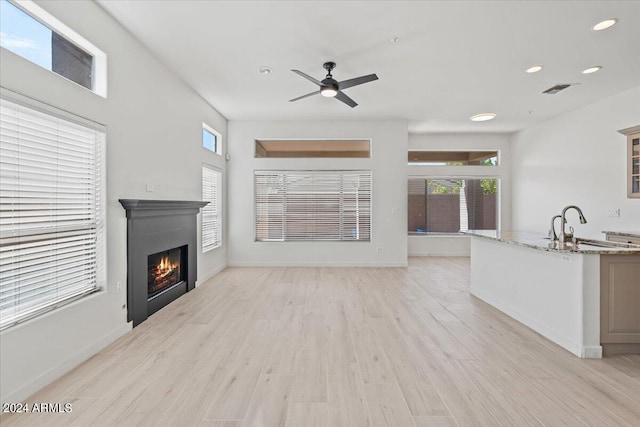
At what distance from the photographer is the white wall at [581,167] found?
463cm

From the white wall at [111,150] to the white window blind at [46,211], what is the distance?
120mm

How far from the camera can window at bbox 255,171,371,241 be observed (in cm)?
634

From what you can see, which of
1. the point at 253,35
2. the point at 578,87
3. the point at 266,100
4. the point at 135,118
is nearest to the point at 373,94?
the point at 266,100

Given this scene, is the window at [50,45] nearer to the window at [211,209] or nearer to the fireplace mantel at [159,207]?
the fireplace mantel at [159,207]

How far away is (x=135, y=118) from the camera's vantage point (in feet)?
10.5

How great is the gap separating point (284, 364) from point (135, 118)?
2919mm

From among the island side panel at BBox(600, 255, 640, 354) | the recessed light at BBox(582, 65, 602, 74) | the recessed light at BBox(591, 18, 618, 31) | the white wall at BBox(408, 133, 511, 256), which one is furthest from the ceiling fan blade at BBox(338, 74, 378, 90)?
the white wall at BBox(408, 133, 511, 256)

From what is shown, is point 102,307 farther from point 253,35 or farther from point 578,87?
point 578,87

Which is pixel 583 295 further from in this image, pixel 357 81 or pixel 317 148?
pixel 317 148

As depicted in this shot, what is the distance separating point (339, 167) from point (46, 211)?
16.0ft

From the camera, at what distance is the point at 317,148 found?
20.8 ft

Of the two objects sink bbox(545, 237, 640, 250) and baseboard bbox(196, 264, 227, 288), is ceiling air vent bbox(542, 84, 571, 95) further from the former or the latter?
baseboard bbox(196, 264, 227, 288)

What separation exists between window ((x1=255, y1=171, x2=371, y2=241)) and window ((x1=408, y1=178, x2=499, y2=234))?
84.6 inches


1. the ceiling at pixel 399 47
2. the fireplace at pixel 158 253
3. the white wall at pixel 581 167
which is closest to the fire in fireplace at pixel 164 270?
the fireplace at pixel 158 253
